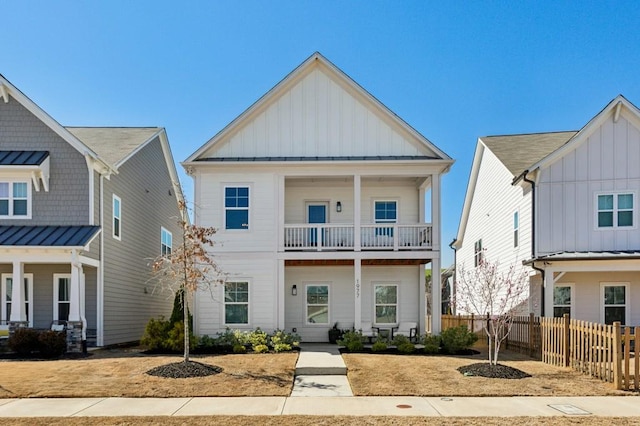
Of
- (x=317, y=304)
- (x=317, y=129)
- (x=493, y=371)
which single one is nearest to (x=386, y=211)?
(x=317, y=129)

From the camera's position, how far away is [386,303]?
19.3 m

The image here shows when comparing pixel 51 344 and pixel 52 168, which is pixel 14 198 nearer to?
pixel 52 168

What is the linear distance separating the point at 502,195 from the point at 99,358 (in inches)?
627

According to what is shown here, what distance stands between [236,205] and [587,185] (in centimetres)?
1208

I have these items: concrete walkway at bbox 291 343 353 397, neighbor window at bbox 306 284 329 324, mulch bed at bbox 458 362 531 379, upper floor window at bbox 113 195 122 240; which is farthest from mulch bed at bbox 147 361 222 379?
upper floor window at bbox 113 195 122 240

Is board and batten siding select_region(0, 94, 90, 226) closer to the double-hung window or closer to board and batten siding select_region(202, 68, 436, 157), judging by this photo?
board and batten siding select_region(202, 68, 436, 157)

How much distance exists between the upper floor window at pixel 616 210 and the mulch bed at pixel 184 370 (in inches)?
533

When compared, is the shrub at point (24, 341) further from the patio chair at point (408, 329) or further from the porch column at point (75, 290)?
the patio chair at point (408, 329)

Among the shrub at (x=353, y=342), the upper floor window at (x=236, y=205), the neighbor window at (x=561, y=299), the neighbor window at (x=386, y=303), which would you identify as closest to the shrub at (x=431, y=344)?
the shrub at (x=353, y=342)

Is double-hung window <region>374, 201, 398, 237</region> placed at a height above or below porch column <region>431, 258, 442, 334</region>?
above

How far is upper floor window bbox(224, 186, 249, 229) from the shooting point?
17.7 metres

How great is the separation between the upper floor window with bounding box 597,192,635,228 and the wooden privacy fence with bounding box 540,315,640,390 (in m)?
5.00

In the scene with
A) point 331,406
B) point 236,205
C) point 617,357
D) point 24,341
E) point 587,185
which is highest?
point 587,185

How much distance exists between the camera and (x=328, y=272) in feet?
63.3
